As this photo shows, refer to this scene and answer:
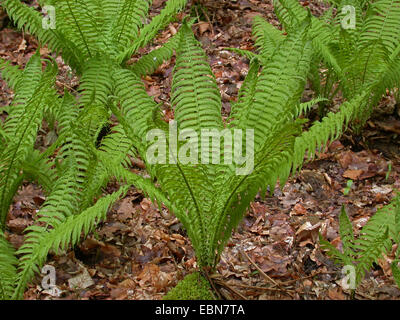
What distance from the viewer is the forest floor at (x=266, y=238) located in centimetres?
247

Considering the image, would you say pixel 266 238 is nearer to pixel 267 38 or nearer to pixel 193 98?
pixel 193 98

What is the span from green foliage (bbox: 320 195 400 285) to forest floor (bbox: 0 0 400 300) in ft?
0.77

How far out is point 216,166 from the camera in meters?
2.32

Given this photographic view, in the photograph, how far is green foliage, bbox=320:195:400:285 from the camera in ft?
7.32

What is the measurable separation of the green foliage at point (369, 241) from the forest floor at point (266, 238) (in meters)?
0.23

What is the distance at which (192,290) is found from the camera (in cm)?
227

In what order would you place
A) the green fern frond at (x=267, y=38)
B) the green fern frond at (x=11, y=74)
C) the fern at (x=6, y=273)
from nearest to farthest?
1. the fern at (x=6, y=273)
2. the green fern frond at (x=11, y=74)
3. the green fern frond at (x=267, y=38)

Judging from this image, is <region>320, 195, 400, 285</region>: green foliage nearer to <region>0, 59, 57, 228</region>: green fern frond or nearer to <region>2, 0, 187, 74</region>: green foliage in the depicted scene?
<region>0, 59, 57, 228</region>: green fern frond

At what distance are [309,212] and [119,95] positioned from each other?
1.39 metres

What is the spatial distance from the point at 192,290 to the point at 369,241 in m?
0.91

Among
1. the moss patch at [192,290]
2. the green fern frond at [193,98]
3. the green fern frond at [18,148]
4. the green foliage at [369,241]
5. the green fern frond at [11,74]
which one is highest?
the green fern frond at [11,74]

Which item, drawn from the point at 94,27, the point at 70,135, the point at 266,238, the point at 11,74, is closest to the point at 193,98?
the point at 70,135

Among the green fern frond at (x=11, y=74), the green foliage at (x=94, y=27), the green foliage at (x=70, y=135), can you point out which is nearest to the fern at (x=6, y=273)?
the green foliage at (x=70, y=135)

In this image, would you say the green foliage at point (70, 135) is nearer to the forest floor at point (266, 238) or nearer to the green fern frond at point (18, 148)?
the green fern frond at point (18, 148)
